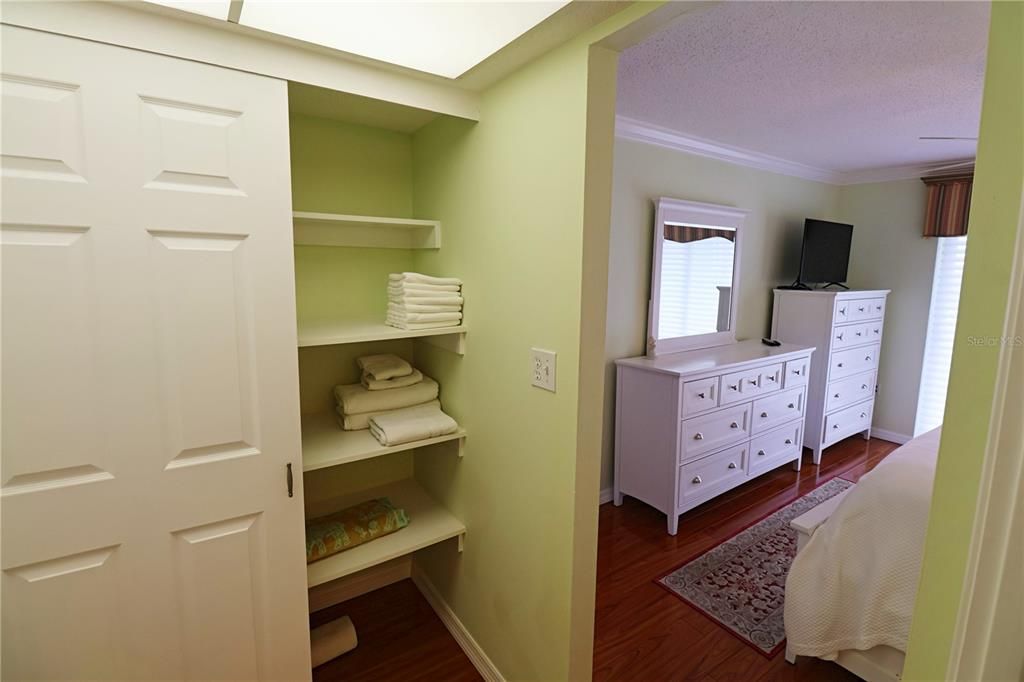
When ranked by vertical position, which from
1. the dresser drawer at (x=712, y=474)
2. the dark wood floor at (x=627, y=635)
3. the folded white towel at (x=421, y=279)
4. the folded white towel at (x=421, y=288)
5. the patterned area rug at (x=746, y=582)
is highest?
the folded white towel at (x=421, y=279)

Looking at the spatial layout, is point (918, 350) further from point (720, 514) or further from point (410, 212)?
point (410, 212)

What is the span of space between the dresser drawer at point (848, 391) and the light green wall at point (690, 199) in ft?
2.24

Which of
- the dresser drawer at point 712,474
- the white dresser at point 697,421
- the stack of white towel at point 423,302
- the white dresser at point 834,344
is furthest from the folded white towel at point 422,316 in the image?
the white dresser at point 834,344

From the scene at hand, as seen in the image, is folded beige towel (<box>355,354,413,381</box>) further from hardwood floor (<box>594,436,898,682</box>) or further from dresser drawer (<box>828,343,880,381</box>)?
dresser drawer (<box>828,343,880,381</box>)

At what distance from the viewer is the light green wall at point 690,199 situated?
3.05m

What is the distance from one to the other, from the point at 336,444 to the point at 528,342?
830 millimetres

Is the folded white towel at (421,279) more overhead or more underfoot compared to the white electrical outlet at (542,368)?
more overhead

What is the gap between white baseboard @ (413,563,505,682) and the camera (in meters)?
1.84

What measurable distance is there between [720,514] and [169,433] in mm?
2994

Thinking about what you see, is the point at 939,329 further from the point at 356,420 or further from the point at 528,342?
the point at 356,420

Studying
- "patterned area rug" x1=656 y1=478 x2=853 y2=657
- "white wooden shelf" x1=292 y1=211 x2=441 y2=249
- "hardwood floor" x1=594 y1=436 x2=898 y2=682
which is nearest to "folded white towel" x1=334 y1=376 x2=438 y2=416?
"white wooden shelf" x1=292 y1=211 x2=441 y2=249

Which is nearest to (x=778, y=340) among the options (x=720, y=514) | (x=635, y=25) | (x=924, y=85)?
(x=720, y=514)

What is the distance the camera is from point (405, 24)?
1.27 metres

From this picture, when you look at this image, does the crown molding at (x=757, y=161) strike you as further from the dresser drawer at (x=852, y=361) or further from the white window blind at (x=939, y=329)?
the dresser drawer at (x=852, y=361)
